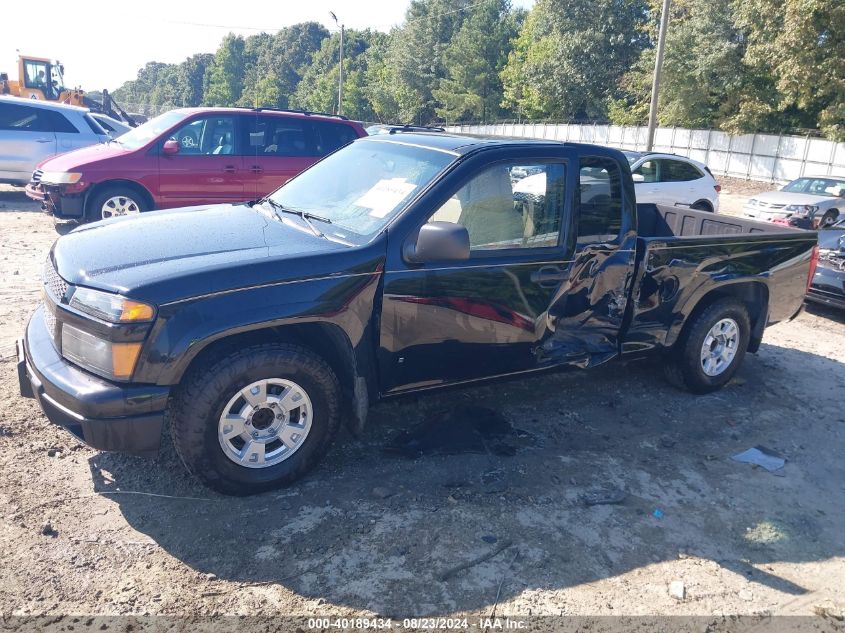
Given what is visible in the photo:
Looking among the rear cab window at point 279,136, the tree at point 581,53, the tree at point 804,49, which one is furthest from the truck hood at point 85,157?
the tree at point 581,53

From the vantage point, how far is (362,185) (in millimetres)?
4336

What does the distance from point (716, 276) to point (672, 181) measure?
27.3 ft

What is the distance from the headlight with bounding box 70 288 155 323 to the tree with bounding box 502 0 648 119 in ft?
144

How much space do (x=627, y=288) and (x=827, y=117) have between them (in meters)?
28.3

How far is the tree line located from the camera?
87.4ft

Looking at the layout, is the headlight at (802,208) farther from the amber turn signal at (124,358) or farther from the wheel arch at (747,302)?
the amber turn signal at (124,358)

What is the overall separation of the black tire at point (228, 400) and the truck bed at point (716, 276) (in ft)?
8.08

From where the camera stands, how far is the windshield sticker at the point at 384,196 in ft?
13.1

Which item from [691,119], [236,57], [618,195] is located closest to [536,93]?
[691,119]

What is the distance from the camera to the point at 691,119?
114ft

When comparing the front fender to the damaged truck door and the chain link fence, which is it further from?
the chain link fence

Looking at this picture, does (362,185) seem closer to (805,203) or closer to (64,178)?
(64,178)

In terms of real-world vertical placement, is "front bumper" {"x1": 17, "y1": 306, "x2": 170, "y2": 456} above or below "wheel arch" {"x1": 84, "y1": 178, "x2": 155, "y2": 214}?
below

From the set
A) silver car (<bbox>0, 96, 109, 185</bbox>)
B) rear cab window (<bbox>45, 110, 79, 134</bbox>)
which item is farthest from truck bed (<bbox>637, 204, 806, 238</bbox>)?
rear cab window (<bbox>45, 110, 79, 134</bbox>)
